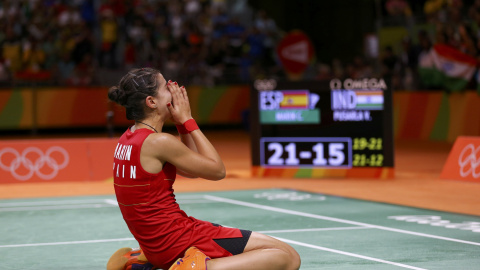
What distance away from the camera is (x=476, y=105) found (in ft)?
68.6

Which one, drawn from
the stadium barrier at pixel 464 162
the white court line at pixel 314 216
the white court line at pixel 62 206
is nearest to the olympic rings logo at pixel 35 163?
the white court line at pixel 62 206

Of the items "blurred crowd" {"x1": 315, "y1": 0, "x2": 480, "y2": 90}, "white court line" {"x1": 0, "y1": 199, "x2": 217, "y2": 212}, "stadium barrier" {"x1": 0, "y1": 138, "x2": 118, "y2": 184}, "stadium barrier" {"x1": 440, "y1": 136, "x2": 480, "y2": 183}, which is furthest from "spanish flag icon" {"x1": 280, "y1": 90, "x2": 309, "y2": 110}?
"blurred crowd" {"x1": 315, "y1": 0, "x2": 480, "y2": 90}

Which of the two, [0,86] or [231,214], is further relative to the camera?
[0,86]

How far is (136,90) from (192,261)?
3.91 ft

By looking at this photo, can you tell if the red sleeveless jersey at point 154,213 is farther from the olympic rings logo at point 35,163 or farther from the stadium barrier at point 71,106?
the stadium barrier at point 71,106

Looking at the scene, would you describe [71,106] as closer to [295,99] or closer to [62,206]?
[295,99]

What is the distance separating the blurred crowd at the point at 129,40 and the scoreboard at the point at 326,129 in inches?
483

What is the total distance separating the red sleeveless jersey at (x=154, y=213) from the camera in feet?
18.2

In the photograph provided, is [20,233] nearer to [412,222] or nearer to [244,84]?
[412,222]

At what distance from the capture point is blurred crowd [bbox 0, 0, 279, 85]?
2678cm

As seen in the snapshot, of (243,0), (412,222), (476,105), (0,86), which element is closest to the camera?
(412,222)

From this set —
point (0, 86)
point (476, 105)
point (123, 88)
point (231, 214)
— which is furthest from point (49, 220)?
point (0, 86)

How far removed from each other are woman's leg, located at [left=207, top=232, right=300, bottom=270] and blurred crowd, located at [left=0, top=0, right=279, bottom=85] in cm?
2151

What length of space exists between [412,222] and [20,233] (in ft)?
15.0
